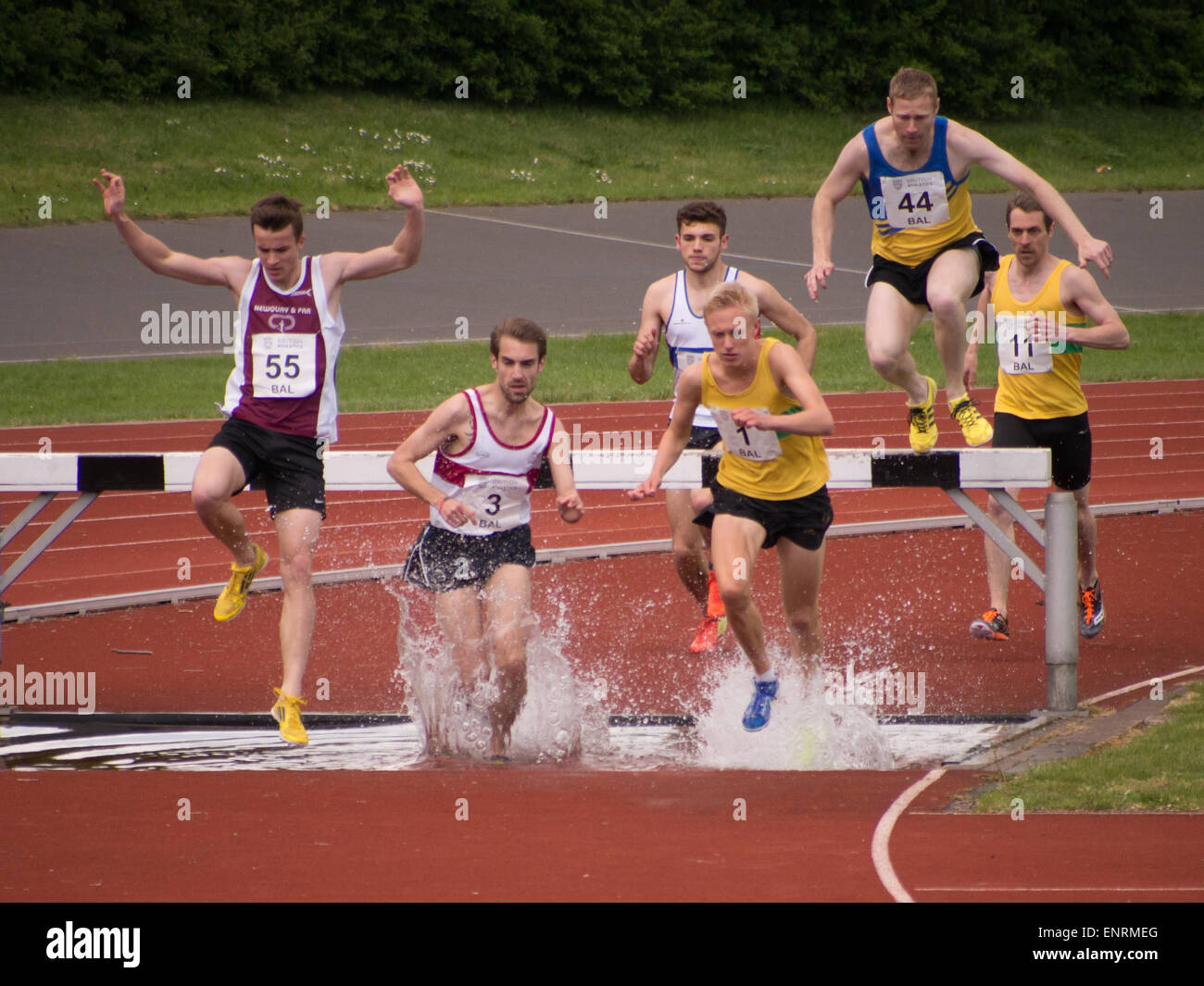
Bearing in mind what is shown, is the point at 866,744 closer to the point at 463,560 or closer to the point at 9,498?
the point at 463,560

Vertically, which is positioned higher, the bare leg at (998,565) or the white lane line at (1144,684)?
the bare leg at (998,565)

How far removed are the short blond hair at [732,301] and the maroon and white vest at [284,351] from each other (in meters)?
1.44

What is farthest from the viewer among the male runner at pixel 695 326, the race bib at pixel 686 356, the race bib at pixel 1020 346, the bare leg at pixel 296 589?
the race bib at pixel 1020 346

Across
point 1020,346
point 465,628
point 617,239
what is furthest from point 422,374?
point 465,628

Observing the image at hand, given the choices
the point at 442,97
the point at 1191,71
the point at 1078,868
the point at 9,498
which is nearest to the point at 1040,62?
the point at 1191,71

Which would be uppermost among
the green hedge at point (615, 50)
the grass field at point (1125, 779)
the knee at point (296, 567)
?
the green hedge at point (615, 50)

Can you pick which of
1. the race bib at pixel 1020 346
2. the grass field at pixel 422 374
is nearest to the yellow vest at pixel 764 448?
the race bib at pixel 1020 346

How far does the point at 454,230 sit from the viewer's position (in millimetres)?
26188

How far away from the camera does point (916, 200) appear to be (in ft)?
22.7

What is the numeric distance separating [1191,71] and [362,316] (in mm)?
23117

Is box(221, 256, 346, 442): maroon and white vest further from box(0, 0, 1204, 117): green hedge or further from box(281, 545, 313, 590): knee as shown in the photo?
box(0, 0, 1204, 117): green hedge

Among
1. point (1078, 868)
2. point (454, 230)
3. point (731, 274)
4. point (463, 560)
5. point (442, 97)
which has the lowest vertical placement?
point (1078, 868)

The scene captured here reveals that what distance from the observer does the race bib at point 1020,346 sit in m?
7.78

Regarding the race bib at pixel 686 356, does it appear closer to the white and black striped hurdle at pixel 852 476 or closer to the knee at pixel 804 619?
the white and black striped hurdle at pixel 852 476
